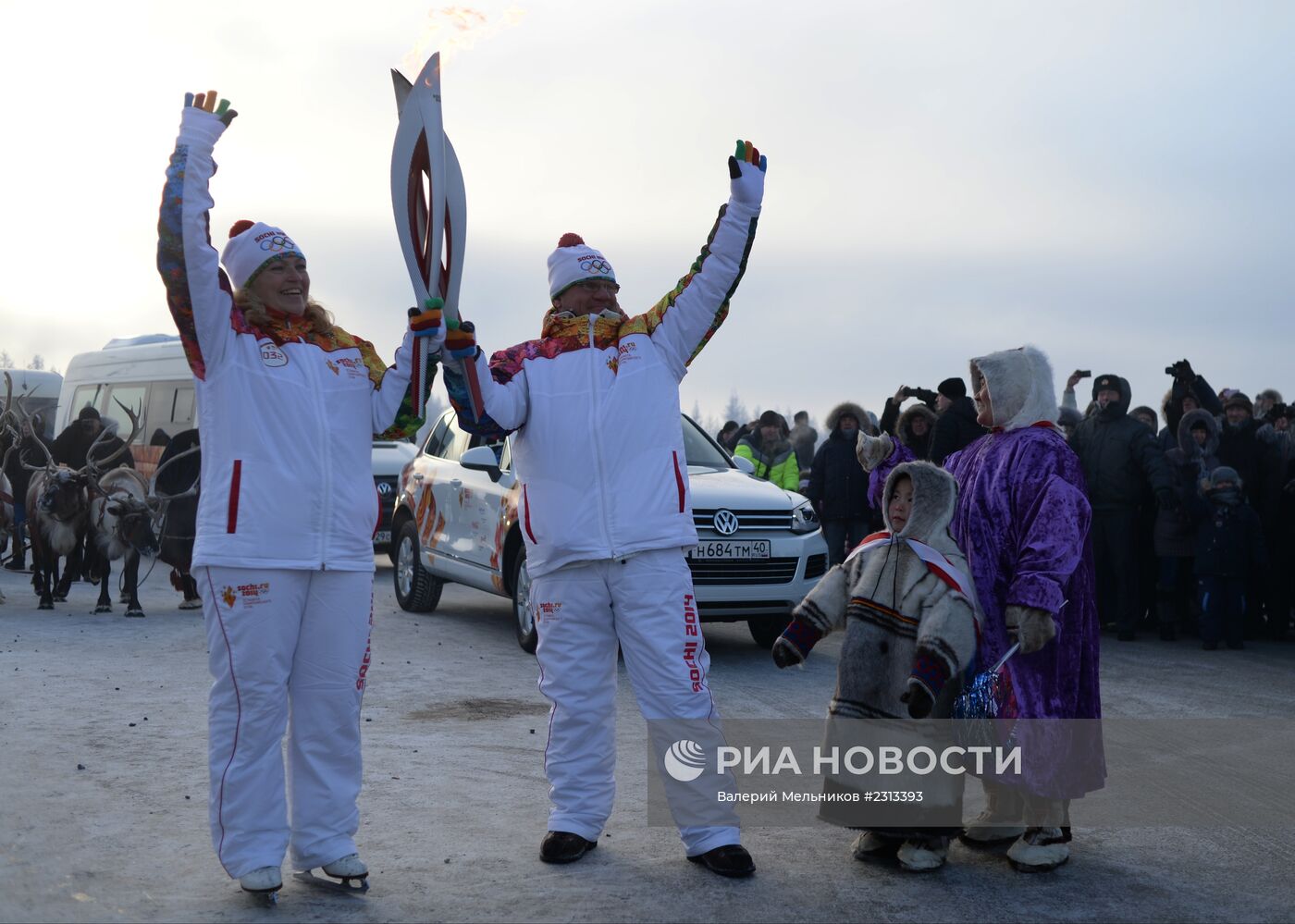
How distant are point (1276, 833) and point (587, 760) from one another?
9.12 feet

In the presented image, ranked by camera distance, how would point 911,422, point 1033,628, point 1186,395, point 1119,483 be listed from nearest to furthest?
point 1033,628 < point 1119,483 < point 911,422 < point 1186,395

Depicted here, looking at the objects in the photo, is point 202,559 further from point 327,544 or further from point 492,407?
point 492,407

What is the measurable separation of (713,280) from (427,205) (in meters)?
1.10

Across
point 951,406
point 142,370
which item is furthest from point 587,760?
point 142,370

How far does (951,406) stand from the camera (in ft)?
35.4

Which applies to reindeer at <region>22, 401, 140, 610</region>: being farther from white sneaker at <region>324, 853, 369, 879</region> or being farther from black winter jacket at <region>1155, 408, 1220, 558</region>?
white sneaker at <region>324, 853, 369, 879</region>

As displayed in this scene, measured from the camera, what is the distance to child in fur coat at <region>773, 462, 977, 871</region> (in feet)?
15.1

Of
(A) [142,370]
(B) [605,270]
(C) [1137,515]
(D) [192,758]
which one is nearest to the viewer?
(B) [605,270]

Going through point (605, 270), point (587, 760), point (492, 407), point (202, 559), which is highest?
point (605, 270)

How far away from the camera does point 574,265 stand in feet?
17.6

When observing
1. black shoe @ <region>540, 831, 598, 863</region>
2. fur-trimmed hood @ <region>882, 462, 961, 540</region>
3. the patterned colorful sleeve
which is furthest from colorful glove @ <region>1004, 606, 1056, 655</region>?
black shoe @ <region>540, 831, 598, 863</region>

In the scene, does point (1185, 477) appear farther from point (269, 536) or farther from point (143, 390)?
point (143, 390)

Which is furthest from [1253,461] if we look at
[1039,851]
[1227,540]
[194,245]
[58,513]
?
[58,513]

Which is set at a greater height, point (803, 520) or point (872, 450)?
point (872, 450)
